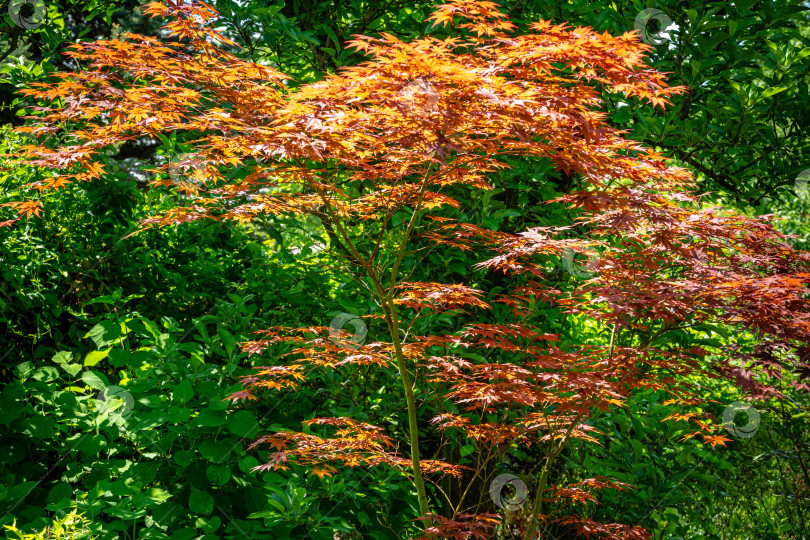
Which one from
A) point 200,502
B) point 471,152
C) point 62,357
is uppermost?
point 471,152

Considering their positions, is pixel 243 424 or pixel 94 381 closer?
pixel 243 424

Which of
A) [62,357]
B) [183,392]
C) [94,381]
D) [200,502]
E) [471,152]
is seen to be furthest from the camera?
[62,357]

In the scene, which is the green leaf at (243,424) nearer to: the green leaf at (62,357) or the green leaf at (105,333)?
the green leaf at (105,333)

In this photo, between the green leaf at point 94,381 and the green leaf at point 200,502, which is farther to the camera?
the green leaf at point 94,381

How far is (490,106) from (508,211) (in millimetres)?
1432

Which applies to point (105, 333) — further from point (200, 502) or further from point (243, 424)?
point (200, 502)

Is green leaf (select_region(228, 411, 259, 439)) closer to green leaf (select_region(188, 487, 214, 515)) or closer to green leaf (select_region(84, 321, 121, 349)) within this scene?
green leaf (select_region(188, 487, 214, 515))

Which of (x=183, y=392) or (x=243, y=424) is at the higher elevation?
(x=183, y=392)

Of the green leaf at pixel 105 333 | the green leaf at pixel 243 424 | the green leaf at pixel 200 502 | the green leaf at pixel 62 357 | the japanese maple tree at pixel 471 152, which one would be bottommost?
the green leaf at pixel 200 502

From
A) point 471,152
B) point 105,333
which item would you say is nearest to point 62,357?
point 105,333

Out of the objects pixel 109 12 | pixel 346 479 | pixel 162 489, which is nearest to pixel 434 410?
pixel 346 479

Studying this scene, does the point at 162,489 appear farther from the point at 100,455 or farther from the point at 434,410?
the point at 434,410

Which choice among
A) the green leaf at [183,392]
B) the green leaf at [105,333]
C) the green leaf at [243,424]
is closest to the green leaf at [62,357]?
the green leaf at [105,333]

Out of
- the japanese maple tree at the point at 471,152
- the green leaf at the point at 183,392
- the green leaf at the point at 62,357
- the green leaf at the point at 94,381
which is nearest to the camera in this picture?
the japanese maple tree at the point at 471,152
